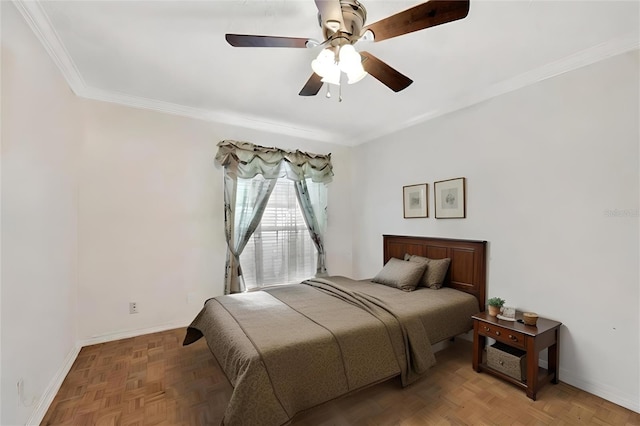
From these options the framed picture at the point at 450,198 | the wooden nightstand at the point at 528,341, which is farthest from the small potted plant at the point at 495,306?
the framed picture at the point at 450,198

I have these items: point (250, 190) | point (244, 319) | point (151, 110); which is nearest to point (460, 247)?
point (244, 319)

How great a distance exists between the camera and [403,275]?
3092mm

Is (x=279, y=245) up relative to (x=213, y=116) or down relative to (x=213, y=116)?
down

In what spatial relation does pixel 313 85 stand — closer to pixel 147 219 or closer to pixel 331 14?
pixel 331 14

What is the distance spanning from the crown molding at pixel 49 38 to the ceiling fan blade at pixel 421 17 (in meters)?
2.01

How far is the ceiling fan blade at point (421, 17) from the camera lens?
1231 mm

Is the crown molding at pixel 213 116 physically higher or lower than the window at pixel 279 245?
higher

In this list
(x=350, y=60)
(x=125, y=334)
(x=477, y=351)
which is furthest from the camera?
(x=125, y=334)

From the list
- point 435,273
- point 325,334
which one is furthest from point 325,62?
point 435,273

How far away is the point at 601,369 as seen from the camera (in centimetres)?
207

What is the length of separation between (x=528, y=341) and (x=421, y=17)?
7.30 feet

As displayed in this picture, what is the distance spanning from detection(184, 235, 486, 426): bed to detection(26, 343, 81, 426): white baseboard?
2.91ft

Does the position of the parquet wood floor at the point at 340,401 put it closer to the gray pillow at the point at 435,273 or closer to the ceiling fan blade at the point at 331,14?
the gray pillow at the point at 435,273

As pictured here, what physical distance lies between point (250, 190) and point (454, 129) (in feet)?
8.34
